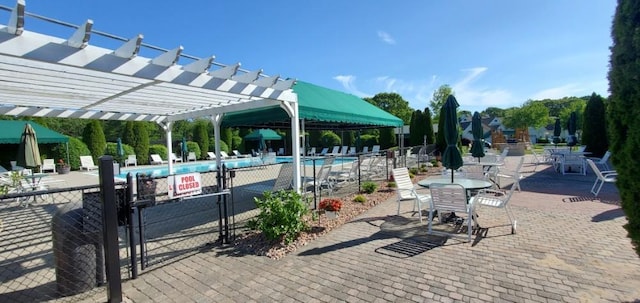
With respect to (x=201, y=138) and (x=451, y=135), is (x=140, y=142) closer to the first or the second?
(x=201, y=138)

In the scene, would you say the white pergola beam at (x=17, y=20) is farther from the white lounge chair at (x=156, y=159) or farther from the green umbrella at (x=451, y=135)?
the white lounge chair at (x=156, y=159)

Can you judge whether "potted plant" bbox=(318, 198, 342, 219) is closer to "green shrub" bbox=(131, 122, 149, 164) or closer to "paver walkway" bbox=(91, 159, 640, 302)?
"paver walkway" bbox=(91, 159, 640, 302)

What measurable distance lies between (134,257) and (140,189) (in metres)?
0.82

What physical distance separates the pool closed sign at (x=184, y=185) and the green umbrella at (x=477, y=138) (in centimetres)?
938

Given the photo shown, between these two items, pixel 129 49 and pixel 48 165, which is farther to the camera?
pixel 48 165

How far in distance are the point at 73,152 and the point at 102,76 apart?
18.4 m

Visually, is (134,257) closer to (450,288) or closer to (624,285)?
(450,288)

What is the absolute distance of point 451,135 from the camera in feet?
18.7

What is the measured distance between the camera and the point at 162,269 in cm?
380

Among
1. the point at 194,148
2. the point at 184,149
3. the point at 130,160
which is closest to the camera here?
the point at 130,160

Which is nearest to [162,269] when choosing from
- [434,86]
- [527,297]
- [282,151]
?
[527,297]

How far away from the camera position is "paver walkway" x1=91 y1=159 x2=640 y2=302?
2.96 meters

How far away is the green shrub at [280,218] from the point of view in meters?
4.43

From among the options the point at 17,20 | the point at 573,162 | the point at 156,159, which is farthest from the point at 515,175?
the point at 156,159
